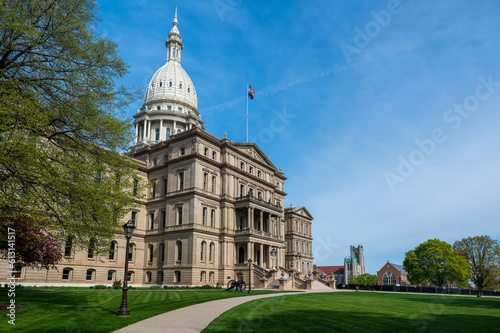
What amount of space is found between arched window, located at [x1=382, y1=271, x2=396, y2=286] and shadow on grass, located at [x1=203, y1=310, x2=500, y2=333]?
143092 mm

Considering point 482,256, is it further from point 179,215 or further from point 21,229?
point 21,229

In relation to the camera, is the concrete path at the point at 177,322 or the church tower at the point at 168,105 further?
the church tower at the point at 168,105

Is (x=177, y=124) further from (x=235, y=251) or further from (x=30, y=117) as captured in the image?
(x=30, y=117)

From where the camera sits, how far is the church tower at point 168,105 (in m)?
78.4

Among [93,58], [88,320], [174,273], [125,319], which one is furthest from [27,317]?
[174,273]

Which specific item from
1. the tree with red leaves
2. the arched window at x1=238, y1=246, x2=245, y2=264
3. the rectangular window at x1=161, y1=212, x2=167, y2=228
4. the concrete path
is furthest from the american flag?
the concrete path

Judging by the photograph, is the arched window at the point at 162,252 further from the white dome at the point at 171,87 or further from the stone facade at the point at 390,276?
the stone facade at the point at 390,276

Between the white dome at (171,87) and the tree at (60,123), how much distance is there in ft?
216

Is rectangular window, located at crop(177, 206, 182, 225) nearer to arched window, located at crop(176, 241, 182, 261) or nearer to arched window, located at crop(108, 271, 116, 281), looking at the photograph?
arched window, located at crop(176, 241, 182, 261)

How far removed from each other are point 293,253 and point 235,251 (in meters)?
29.6

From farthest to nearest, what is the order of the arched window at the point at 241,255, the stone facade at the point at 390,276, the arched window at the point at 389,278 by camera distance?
the arched window at the point at 389,278 < the stone facade at the point at 390,276 < the arched window at the point at 241,255

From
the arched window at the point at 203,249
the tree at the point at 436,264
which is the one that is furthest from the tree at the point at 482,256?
the arched window at the point at 203,249

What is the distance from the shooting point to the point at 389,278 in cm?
14838

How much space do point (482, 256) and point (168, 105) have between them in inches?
2865
